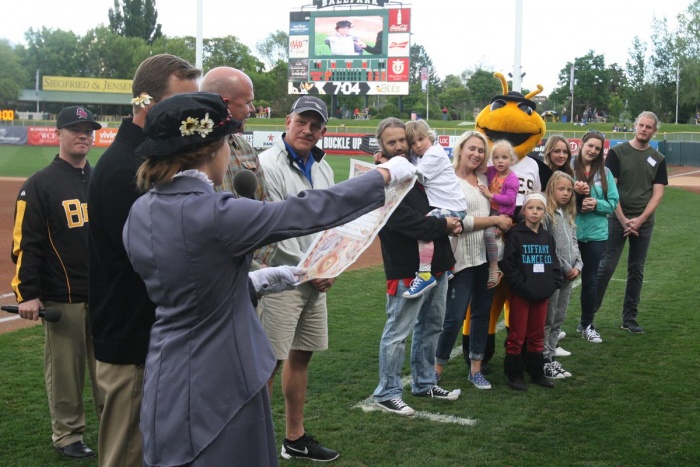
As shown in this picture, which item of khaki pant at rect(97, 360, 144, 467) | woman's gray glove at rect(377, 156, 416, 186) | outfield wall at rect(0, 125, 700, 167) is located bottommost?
khaki pant at rect(97, 360, 144, 467)

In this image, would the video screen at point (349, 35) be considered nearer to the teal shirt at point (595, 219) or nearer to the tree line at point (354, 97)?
the tree line at point (354, 97)

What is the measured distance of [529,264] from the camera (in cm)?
642

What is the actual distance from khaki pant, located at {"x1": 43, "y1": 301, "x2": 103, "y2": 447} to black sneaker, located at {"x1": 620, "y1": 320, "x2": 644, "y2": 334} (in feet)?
18.7

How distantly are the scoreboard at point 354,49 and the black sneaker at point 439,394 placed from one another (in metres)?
49.6

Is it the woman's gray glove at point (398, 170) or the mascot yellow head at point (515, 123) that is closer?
the woman's gray glove at point (398, 170)

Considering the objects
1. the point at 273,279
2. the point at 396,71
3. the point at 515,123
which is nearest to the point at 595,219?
the point at 515,123

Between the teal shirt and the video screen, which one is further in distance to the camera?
the video screen

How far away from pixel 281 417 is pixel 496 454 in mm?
1573

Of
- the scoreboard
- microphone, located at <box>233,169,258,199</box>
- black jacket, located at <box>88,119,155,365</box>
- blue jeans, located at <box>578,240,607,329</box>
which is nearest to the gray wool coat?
microphone, located at <box>233,169,258,199</box>

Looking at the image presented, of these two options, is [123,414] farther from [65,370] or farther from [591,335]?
[591,335]

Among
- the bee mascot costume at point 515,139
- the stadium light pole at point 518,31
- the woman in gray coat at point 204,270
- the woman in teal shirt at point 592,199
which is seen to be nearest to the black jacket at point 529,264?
the bee mascot costume at point 515,139

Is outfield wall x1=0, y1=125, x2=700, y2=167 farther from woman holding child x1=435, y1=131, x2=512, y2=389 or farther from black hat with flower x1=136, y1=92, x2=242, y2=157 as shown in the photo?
black hat with flower x1=136, y1=92, x2=242, y2=157

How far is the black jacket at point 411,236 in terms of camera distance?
551 cm

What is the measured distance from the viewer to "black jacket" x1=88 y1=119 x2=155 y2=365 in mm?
3156
